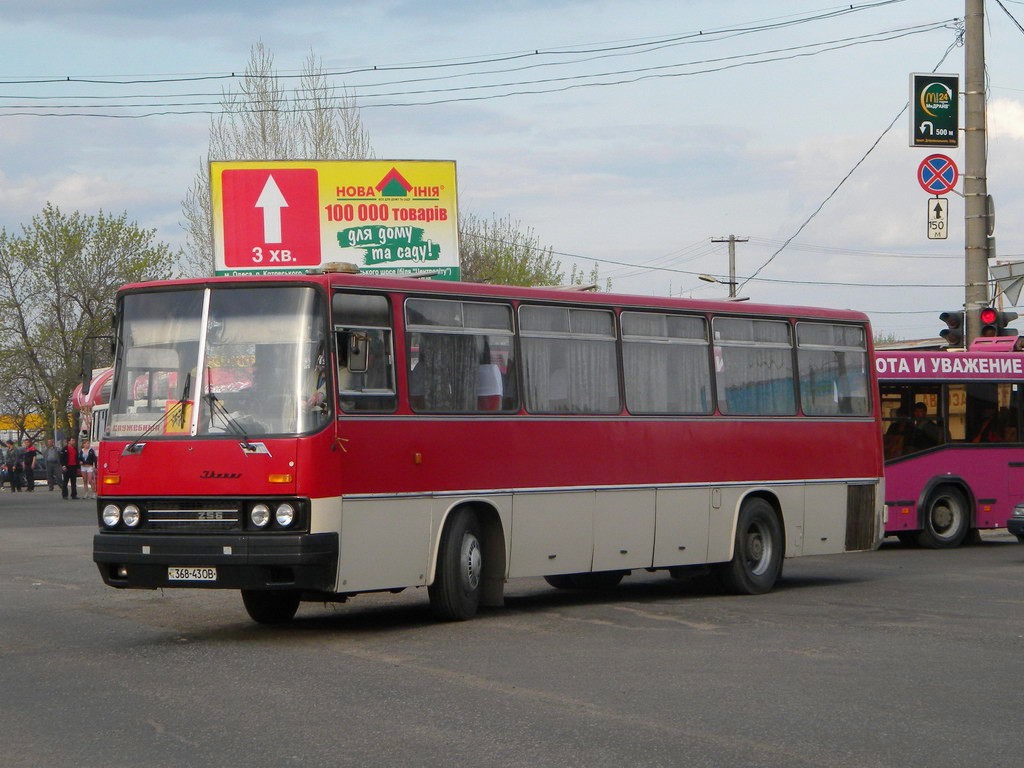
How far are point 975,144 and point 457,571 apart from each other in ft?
52.7

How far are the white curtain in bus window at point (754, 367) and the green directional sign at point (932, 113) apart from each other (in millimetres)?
10062

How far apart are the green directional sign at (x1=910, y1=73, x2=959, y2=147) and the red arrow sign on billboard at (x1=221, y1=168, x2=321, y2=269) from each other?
54.5 ft

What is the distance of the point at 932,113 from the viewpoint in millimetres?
26406

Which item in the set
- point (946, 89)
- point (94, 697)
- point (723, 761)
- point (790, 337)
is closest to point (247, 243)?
point (946, 89)

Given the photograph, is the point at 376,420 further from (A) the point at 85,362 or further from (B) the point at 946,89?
(B) the point at 946,89

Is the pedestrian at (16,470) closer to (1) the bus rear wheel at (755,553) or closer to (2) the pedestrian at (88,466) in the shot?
(2) the pedestrian at (88,466)

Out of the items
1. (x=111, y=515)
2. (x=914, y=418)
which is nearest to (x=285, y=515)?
(x=111, y=515)

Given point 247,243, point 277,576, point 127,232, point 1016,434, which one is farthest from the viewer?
point 127,232

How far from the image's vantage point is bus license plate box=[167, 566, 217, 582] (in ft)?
40.1

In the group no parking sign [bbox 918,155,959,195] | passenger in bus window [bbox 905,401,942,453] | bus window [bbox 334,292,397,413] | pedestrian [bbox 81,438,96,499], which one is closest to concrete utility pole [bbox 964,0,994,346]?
no parking sign [bbox 918,155,959,195]

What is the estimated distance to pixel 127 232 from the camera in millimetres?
72438

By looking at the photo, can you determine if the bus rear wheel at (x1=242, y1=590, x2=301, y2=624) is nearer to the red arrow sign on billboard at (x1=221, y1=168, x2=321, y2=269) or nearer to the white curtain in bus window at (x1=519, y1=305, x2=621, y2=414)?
the white curtain in bus window at (x1=519, y1=305, x2=621, y2=414)

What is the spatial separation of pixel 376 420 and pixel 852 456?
23.2ft

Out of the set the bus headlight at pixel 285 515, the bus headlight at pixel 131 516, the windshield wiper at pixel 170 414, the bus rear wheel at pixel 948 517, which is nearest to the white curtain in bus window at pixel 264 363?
the windshield wiper at pixel 170 414
